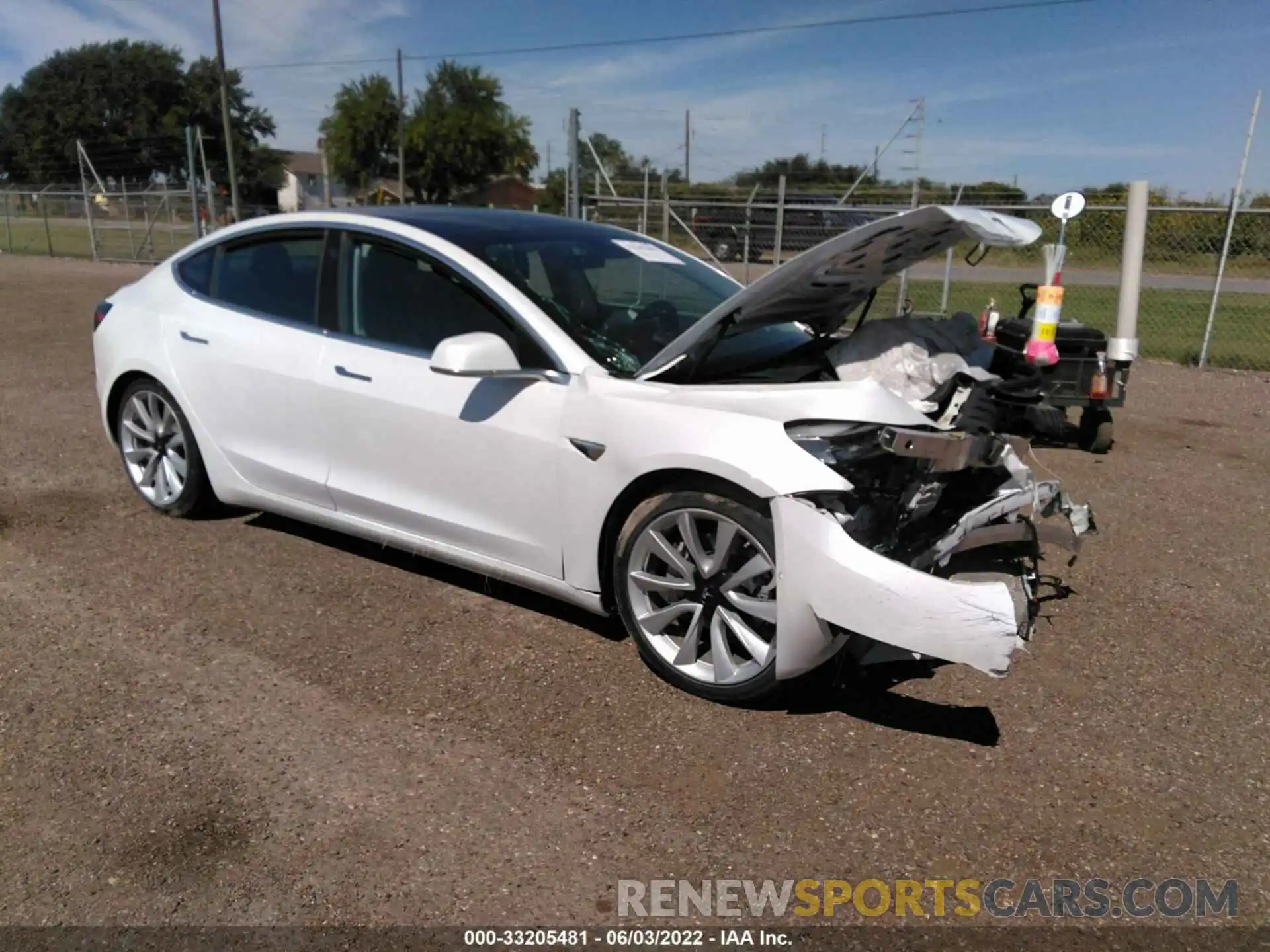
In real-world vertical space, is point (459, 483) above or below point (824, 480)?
below

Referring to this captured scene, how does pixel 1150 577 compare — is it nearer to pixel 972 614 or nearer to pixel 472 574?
pixel 972 614

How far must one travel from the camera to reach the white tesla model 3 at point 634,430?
3057 millimetres

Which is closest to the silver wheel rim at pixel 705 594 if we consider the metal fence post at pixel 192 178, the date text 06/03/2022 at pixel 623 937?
the date text 06/03/2022 at pixel 623 937

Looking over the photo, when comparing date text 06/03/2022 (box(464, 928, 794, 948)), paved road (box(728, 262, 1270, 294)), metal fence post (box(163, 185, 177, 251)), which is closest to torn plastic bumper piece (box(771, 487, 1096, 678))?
date text 06/03/2022 (box(464, 928, 794, 948))

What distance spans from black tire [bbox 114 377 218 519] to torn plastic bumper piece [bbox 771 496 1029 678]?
312 cm

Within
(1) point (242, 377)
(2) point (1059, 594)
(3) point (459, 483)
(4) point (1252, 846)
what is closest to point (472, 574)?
(3) point (459, 483)

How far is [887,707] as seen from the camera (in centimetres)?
343

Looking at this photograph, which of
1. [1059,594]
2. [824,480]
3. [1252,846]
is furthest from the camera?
[1059,594]

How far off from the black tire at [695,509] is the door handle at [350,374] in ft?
4.24

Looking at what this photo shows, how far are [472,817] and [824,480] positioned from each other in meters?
1.41

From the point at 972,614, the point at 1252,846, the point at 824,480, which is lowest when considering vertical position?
the point at 1252,846

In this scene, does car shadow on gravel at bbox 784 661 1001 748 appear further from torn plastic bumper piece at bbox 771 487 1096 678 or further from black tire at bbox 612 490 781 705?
torn plastic bumper piece at bbox 771 487 1096 678

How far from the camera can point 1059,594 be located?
4391mm

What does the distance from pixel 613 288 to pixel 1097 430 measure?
428 centimetres
